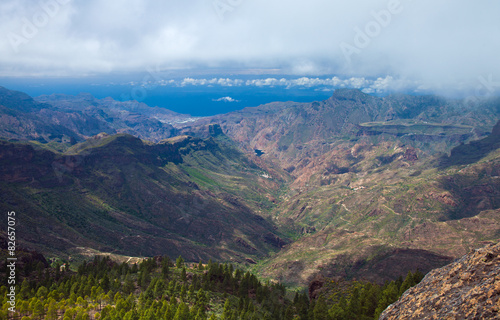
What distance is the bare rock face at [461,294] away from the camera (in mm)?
27344

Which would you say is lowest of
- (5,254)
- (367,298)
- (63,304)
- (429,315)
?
(5,254)

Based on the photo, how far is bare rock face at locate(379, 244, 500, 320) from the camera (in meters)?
27.3

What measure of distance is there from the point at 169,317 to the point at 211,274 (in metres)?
58.5

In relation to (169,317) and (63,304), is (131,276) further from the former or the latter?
(169,317)

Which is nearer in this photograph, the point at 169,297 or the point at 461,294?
the point at 461,294

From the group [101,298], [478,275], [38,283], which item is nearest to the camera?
[478,275]

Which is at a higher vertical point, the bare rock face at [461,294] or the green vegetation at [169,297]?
the bare rock face at [461,294]

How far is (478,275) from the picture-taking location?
3203cm

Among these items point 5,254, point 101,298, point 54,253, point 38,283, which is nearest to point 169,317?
point 101,298

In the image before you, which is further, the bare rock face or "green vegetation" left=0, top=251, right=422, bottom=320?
"green vegetation" left=0, top=251, right=422, bottom=320

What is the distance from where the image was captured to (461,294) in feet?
102

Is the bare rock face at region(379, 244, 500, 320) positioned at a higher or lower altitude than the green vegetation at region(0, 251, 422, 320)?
higher

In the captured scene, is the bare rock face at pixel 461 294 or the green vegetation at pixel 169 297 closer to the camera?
the bare rock face at pixel 461 294

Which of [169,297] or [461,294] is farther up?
[461,294]
